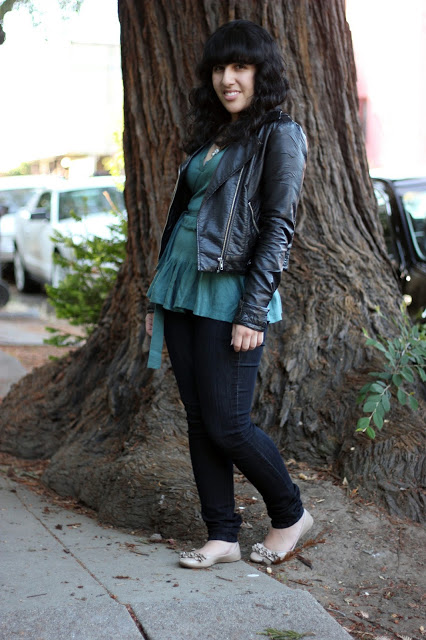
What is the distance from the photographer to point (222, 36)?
3.22m

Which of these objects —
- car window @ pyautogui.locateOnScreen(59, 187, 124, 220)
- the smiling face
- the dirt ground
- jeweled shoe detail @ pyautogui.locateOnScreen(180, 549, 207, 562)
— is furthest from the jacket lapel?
car window @ pyautogui.locateOnScreen(59, 187, 124, 220)

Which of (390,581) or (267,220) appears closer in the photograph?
(267,220)

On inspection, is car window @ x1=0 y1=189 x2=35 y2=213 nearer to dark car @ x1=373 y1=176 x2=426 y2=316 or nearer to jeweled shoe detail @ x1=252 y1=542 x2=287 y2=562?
dark car @ x1=373 y1=176 x2=426 y2=316

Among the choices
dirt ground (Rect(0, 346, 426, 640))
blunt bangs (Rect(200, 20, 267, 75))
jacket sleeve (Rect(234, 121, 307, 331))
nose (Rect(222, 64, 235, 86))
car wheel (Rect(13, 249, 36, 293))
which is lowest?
car wheel (Rect(13, 249, 36, 293))

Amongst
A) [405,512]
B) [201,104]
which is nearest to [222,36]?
[201,104]

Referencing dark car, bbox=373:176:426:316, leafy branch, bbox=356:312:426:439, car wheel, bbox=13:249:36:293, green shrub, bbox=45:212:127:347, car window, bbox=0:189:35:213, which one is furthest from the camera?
car window, bbox=0:189:35:213

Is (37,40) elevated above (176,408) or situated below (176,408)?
above

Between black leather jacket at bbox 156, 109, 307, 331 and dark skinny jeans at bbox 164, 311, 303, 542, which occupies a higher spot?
black leather jacket at bbox 156, 109, 307, 331

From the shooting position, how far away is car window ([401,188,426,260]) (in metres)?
8.51

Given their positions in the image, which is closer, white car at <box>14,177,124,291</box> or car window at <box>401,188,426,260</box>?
car window at <box>401,188,426,260</box>

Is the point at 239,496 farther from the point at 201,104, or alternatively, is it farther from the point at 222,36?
the point at 222,36

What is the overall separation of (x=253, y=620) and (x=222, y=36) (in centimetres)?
214

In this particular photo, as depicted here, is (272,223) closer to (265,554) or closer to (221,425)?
(221,425)

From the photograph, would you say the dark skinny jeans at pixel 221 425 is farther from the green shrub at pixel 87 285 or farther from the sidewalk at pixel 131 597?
the green shrub at pixel 87 285
